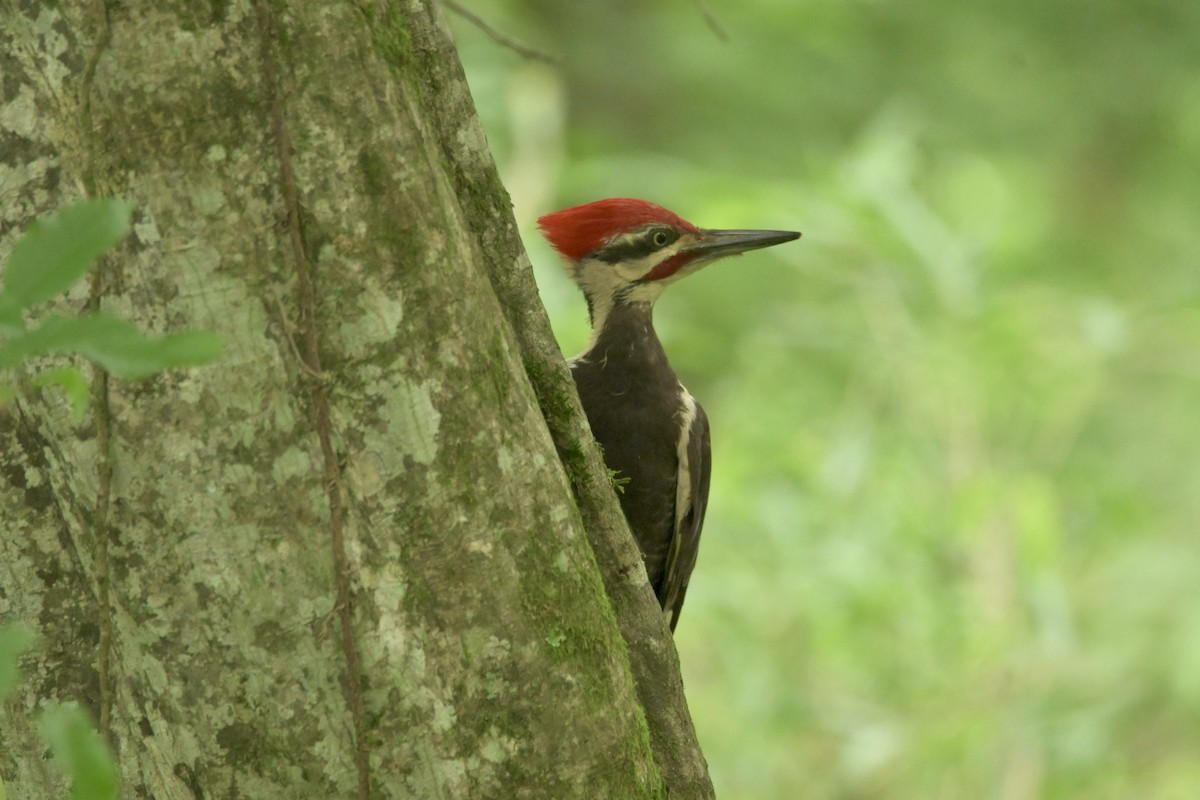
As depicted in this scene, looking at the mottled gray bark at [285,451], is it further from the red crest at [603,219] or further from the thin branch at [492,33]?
the red crest at [603,219]

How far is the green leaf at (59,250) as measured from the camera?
0.89 m

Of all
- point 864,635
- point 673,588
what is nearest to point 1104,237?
point 864,635

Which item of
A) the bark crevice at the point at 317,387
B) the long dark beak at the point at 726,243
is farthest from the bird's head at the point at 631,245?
the bark crevice at the point at 317,387

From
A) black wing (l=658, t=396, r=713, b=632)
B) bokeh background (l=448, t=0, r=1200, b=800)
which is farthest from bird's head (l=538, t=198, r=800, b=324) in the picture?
bokeh background (l=448, t=0, r=1200, b=800)

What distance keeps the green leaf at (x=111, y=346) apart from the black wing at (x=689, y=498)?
6.89 feet

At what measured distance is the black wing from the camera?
2967 millimetres

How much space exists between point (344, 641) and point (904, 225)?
2895 millimetres

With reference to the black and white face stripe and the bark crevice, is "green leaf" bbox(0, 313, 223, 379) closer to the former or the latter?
the bark crevice

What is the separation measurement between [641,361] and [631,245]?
257 mm

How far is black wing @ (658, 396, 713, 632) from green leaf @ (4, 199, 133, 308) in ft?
6.98

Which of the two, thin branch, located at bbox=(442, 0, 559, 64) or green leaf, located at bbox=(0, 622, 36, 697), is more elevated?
thin branch, located at bbox=(442, 0, 559, 64)

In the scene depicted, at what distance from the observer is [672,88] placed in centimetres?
960

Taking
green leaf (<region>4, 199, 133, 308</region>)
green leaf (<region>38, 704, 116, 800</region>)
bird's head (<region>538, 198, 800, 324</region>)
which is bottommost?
green leaf (<region>38, 704, 116, 800</region>)

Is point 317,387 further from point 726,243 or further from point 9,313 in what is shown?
point 726,243
